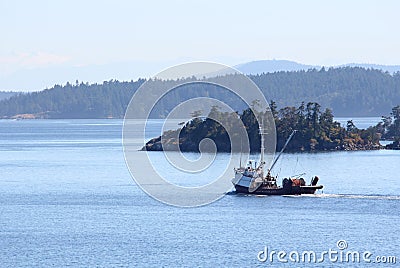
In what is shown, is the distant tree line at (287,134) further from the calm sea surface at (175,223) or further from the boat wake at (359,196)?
the boat wake at (359,196)

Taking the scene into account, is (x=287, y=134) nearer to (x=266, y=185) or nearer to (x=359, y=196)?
(x=266, y=185)

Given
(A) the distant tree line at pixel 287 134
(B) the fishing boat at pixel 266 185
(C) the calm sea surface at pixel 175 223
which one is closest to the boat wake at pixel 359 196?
(C) the calm sea surface at pixel 175 223

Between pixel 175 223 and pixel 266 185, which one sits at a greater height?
pixel 266 185

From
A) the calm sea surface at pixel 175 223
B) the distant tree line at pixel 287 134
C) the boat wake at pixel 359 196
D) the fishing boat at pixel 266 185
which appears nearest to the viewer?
the calm sea surface at pixel 175 223

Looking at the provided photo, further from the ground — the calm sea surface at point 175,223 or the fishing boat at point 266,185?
the fishing boat at point 266,185

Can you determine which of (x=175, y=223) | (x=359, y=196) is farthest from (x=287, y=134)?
(x=175, y=223)

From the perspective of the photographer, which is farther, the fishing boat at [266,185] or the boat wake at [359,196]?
the fishing boat at [266,185]

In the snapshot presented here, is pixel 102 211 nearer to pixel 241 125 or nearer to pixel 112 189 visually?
pixel 112 189

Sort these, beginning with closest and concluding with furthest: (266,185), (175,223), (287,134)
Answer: (175,223), (266,185), (287,134)

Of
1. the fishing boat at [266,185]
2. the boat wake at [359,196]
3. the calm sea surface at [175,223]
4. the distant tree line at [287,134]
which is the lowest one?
the calm sea surface at [175,223]

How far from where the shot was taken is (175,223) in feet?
166

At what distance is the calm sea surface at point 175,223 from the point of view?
42156 millimetres

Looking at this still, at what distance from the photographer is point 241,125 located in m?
111

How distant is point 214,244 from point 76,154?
203 feet
